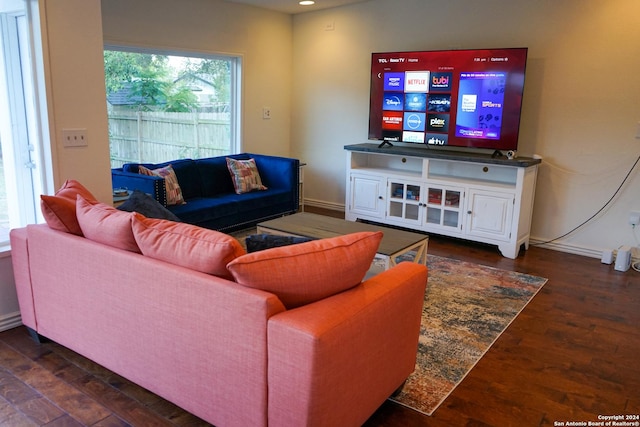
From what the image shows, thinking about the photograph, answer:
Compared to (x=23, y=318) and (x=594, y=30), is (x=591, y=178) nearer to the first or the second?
(x=594, y=30)

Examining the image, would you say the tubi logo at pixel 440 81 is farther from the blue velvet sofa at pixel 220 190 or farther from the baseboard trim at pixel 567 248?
the baseboard trim at pixel 567 248

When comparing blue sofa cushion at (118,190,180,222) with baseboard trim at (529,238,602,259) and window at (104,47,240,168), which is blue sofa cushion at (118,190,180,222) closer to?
window at (104,47,240,168)

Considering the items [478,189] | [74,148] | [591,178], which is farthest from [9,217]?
[591,178]

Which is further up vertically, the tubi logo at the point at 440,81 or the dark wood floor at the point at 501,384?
the tubi logo at the point at 440,81

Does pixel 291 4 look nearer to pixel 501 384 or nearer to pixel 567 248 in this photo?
pixel 567 248

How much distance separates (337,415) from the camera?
182 centimetres

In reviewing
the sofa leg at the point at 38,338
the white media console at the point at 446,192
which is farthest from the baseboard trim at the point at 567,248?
the sofa leg at the point at 38,338

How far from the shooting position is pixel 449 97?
4.96 metres

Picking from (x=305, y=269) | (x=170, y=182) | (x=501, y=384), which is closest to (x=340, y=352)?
(x=305, y=269)

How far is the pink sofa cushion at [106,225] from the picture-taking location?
7.19 ft

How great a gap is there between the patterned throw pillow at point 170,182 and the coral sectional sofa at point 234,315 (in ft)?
6.50

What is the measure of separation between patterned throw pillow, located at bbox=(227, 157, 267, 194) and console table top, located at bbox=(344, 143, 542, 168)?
42.2 inches

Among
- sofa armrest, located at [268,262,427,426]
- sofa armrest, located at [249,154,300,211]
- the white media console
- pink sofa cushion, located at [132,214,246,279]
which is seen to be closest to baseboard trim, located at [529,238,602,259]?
the white media console

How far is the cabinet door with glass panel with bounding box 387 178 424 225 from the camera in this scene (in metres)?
5.16
